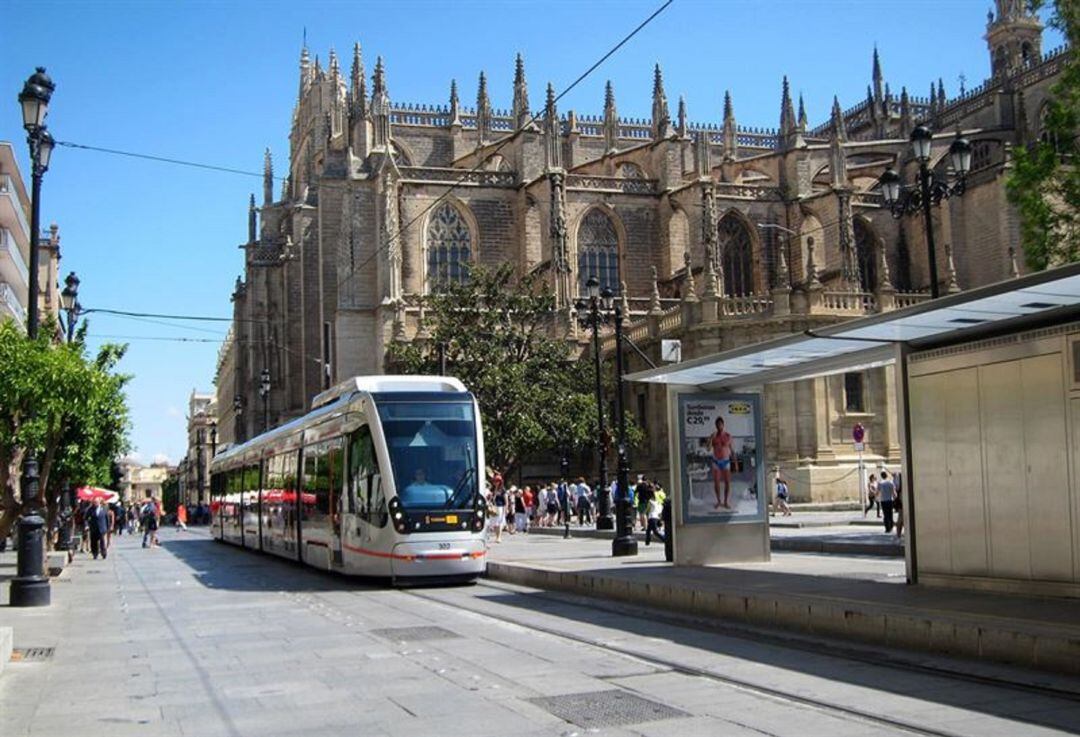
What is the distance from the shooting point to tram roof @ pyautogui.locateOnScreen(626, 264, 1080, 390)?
9.59 metres

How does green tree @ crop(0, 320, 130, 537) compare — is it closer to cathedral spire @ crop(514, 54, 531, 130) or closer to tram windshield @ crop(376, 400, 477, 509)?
tram windshield @ crop(376, 400, 477, 509)

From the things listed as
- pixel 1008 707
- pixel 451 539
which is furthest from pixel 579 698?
pixel 451 539

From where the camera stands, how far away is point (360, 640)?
1127 centimetres

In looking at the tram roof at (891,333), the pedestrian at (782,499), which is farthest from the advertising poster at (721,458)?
the pedestrian at (782,499)

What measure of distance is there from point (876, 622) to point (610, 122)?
58464mm

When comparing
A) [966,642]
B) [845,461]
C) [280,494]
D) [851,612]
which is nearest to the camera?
[966,642]

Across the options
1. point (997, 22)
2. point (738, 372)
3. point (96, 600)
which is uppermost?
→ point (997, 22)

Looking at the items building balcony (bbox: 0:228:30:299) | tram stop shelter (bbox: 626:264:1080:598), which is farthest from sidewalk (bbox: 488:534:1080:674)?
building balcony (bbox: 0:228:30:299)

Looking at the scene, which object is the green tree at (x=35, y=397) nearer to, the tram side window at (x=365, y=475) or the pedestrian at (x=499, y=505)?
the tram side window at (x=365, y=475)

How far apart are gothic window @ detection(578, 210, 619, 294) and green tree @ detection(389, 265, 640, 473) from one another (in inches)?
324

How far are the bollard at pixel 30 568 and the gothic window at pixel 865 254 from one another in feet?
139

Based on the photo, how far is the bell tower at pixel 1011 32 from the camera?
74.9m

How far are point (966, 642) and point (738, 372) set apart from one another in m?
6.52

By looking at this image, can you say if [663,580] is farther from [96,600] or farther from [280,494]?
[280,494]
